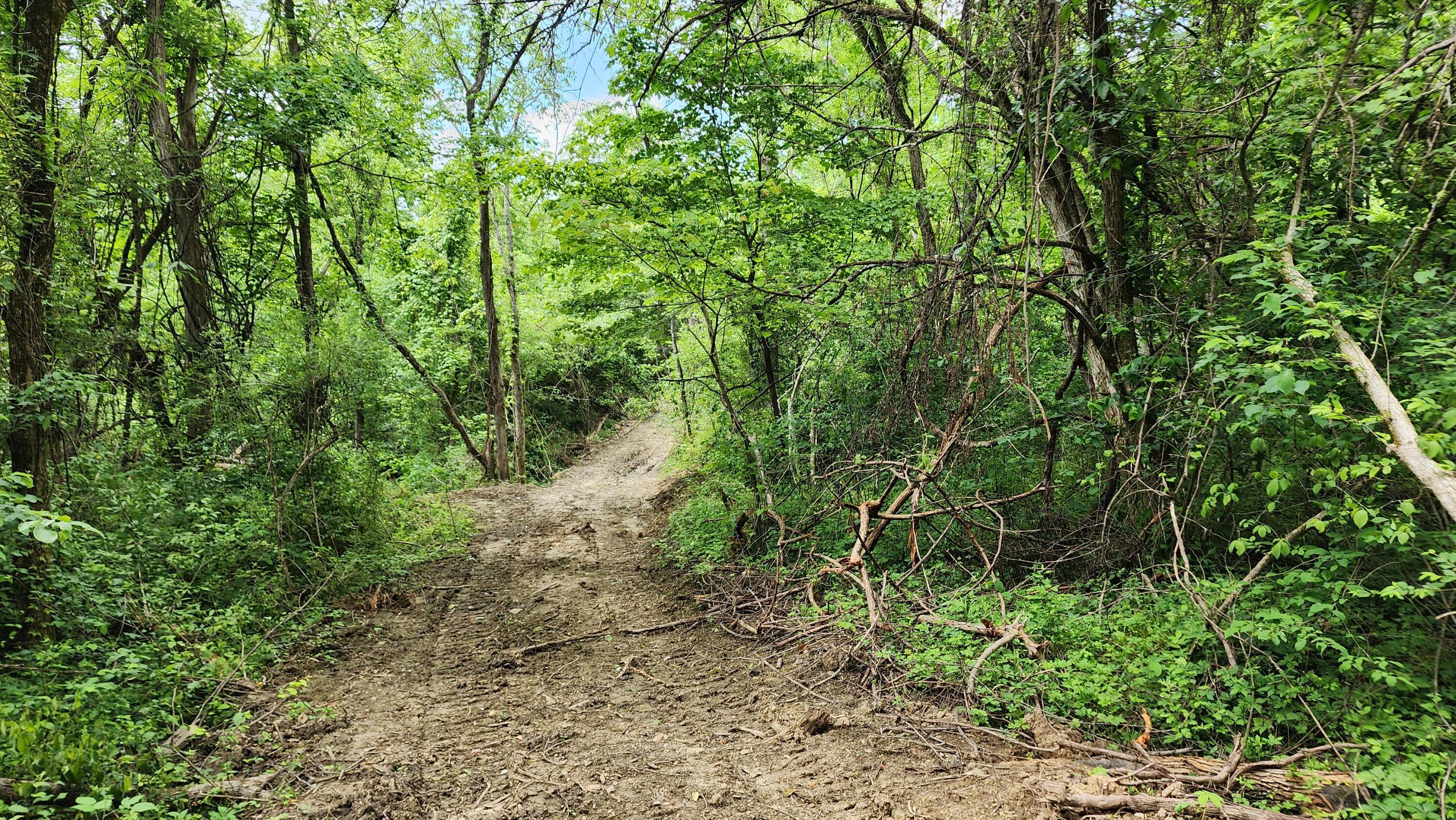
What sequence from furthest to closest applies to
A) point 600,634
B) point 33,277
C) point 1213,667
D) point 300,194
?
1. point 300,194
2. point 600,634
3. point 33,277
4. point 1213,667

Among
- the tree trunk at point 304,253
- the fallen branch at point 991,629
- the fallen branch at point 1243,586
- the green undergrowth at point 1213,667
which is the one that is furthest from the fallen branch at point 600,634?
the fallen branch at point 1243,586

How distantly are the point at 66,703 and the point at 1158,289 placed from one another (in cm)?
761

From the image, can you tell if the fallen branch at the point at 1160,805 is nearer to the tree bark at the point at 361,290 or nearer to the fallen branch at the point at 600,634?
the fallen branch at the point at 600,634

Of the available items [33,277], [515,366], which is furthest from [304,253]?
[515,366]

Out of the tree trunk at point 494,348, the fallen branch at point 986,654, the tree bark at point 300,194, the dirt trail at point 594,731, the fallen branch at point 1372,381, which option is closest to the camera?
the fallen branch at point 1372,381

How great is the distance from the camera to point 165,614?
15.7ft

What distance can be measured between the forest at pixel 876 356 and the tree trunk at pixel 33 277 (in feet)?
0.09

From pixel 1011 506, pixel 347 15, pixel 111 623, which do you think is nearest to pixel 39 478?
pixel 111 623

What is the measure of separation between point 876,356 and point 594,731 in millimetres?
4423

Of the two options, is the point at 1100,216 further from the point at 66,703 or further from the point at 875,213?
the point at 66,703

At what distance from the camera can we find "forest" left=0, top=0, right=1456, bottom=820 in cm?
306

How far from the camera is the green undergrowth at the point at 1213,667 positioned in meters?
2.70

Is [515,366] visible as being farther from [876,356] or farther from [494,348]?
[876,356]

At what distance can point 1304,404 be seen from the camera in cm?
315
